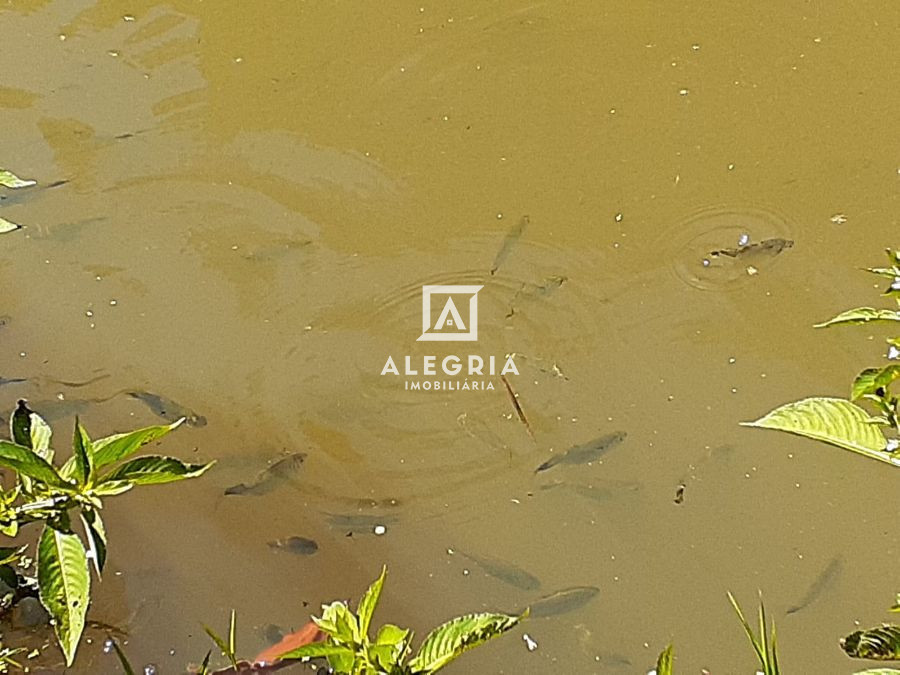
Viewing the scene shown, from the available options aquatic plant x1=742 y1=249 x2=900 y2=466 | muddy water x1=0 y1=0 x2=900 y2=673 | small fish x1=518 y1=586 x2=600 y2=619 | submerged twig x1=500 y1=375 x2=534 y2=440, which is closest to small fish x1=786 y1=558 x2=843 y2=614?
muddy water x1=0 y1=0 x2=900 y2=673

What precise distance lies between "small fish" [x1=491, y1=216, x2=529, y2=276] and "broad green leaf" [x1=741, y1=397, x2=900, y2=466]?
1.14 meters

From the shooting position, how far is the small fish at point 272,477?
1.90m

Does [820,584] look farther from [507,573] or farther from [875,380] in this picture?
[875,380]

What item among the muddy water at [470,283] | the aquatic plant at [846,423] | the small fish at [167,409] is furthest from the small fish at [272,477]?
the aquatic plant at [846,423]

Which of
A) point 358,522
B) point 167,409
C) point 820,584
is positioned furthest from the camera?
point 167,409

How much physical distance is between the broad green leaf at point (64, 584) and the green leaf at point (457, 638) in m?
0.36

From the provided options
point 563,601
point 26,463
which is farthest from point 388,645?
point 563,601

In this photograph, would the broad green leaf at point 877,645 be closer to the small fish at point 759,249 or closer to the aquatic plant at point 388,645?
the aquatic plant at point 388,645

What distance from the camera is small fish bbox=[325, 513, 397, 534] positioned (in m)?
1.87

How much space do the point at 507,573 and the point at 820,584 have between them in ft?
→ 1.79

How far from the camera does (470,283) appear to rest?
2.07m

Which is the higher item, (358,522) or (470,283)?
(470,283)

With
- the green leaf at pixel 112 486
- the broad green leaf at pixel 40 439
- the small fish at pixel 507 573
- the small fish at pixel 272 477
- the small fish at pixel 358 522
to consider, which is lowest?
the small fish at pixel 507 573

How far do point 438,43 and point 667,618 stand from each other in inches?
53.6
